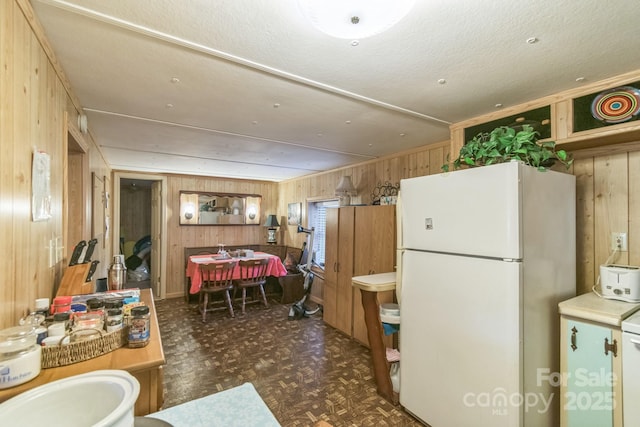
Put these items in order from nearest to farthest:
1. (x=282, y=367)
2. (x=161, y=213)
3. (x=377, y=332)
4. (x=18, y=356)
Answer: (x=18, y=356)
(x=377, y=332)
(x=282, y=367)
(x=161, y=213)

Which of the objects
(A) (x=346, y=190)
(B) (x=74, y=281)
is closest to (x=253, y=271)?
(A) (x=346, y=190)

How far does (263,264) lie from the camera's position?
15.6ft

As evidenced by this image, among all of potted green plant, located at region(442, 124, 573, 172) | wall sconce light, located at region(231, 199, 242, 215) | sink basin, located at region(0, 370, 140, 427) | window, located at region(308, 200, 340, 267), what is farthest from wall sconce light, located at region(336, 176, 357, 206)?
sink basin, located at region(0, 370, 140, 427)

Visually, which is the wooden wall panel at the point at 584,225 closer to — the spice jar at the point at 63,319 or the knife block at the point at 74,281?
the spice jar at the point at 63,319

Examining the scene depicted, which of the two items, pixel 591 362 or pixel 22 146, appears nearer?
pixel 22 146

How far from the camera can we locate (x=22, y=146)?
48.6 inches

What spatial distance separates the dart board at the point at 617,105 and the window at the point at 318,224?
3.95 m

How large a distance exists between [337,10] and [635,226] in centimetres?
230

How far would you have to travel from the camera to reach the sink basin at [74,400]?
2.31 ft

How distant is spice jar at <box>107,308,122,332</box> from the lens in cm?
130

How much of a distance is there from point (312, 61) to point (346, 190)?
2805mm

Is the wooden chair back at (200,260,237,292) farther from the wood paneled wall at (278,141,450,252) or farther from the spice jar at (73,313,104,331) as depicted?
the spice jar at (73,313,104,331)

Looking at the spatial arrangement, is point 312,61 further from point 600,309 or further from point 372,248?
point 372,248

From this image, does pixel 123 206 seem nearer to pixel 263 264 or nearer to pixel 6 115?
pixel 263 264
